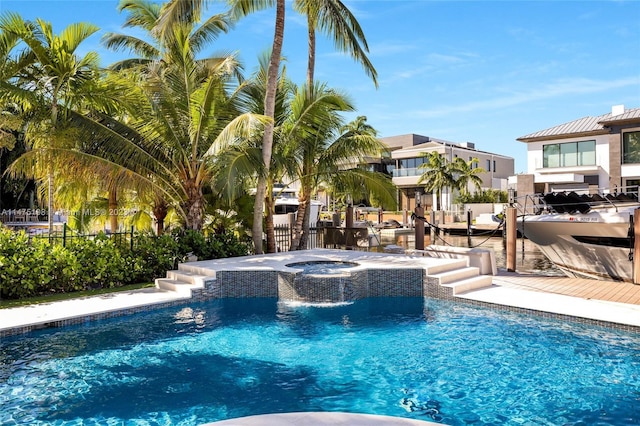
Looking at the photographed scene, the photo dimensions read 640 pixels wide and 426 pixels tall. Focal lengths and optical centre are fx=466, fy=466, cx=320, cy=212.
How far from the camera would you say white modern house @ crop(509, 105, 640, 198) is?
30328 millimetres

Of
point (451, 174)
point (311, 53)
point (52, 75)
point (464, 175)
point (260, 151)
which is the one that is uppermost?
point (311, 53)

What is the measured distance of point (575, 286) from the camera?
10305 mm

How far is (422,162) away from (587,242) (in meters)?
38.0

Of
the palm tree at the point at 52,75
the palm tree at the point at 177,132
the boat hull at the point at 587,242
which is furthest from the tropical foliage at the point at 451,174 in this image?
the palm tree at the point at 52,75

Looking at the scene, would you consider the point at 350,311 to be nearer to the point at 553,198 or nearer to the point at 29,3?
the point at 553,198

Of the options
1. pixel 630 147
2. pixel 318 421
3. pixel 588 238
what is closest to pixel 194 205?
pixel 318 421

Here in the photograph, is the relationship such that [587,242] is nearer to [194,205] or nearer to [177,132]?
[194,205]

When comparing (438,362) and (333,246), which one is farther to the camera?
(333,246)

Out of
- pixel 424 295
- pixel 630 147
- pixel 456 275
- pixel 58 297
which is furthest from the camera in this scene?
pixel 630 147

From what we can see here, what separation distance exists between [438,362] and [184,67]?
1005 cm

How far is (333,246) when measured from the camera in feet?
57.6

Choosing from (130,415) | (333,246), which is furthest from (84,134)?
(333,246)

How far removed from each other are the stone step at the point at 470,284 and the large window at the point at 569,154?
89.9ft

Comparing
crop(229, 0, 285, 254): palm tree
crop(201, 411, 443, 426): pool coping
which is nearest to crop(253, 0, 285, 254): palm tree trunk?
crop(229, 0, 285, 254): palm tree
